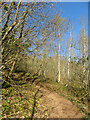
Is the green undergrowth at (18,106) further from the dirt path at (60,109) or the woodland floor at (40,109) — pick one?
the dirt path at (60,109)

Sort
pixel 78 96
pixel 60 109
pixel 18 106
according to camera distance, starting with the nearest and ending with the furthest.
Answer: pixel 18 106 < pixel 60 109 < pixel 78 96

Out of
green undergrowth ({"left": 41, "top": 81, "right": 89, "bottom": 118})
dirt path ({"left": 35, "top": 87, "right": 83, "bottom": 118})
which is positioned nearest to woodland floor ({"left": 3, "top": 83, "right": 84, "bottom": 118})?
dirt path ({"left": 35, "top": 87, "right": 83, "bottom": 118})

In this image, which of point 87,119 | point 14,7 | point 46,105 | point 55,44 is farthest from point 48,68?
point 14,7

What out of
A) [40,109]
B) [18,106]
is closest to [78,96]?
[40,109]

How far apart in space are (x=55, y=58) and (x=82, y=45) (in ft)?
7.74

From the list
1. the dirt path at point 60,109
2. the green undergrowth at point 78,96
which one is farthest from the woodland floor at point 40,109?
the green undergrowth at point 78,96

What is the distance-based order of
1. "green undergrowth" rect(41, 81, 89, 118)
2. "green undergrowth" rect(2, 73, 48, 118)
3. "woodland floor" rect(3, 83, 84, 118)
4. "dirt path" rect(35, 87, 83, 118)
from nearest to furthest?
"green undergrowth" rect(2, 73, 48, 118) → "woodland floor" rect(3, 83, 84, 118) → "dirt path" rect(35, 87, 83, 118) → "green undergrowth" rect(41, 81, 89, 118)

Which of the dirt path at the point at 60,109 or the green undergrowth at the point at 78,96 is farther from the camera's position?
the green undergrowth at the point at 78,96

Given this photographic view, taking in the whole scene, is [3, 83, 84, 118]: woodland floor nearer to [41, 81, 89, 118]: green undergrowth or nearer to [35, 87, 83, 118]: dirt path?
[35, 87, 83, 118]: dirt path

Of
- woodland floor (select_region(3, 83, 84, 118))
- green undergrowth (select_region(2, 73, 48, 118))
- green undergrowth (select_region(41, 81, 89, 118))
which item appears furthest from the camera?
green undergrowth (select_region(41, 81, 89, 118))

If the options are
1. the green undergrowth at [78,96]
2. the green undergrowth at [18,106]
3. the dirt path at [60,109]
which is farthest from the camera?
the green undergrowth at [78,96]

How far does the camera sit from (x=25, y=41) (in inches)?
122

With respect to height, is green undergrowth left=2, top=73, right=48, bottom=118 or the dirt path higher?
green undergrowth left=2, top=73, right=48, bottom=118

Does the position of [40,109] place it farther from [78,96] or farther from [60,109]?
[78,96]
